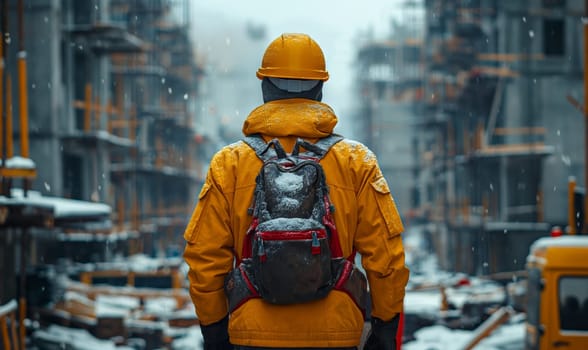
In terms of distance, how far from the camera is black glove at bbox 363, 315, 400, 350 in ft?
13.2

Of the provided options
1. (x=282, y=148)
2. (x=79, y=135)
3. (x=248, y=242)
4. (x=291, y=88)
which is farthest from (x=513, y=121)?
(x=248, y=242)

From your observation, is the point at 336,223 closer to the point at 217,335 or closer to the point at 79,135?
the point at 217,335

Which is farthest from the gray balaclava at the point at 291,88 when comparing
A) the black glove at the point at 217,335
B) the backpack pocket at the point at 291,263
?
the black glove at the point at 217,335

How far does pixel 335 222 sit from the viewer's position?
402 cm

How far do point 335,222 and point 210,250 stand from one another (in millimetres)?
563

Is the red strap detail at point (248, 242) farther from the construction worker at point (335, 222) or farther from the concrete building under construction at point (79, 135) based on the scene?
the concrete building under construction at point (79, 135)

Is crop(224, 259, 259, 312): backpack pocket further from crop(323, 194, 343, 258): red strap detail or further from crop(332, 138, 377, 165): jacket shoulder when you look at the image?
crop(332, 138, 377, 165): jacket shoulder

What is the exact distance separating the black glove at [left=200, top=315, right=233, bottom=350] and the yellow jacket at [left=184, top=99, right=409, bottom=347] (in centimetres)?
4

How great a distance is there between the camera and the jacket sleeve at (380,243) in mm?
3943

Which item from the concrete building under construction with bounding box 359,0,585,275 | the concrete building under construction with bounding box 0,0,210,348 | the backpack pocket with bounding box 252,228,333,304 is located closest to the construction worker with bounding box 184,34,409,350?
the backpack pocket with bounding box 252,228,333,304

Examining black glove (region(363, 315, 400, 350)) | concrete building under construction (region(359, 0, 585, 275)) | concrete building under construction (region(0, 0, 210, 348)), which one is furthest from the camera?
concrete building under construction (region(359, 0, 585, 275))

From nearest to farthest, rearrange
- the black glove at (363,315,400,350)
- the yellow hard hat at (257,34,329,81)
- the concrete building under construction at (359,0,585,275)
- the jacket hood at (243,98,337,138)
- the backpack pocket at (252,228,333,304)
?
the backpack pocket at (252,228,333,304) < the black glove at (363,315,400,350) < the jacket hood at (243,98,337,138) < the yellow hard hat at (257,34,329,81) < the concrete building under construction at (359,0,585,275)

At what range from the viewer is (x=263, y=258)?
12.4 ft

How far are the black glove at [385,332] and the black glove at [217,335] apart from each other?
2.20 feet
